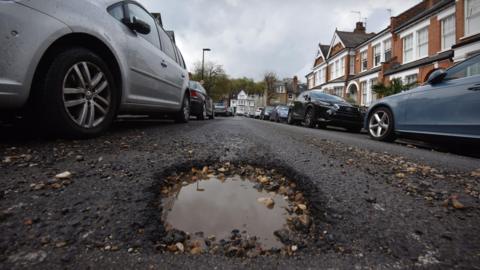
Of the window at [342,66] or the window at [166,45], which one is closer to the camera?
the window at [166,45]

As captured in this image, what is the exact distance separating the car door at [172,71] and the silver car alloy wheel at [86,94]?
5.48ft

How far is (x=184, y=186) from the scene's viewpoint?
1.64 meters

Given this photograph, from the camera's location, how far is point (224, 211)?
134cm

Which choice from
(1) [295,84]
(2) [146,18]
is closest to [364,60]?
(2) [146,18]

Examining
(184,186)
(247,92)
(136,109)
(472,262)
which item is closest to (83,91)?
(136,109)

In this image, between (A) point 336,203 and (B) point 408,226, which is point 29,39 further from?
(B) point 408,226

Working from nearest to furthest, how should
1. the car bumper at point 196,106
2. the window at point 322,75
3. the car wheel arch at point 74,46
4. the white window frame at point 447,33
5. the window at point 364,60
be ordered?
1. the car wheel arch at point 74,46
2. the car bumper at point 196,106
3. the white window frame at point 447,33
4. the window at point 364,60
5. the window at point 322,75

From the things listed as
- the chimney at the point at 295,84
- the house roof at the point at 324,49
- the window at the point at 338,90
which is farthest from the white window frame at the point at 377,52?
the chimney at the point at 295,84

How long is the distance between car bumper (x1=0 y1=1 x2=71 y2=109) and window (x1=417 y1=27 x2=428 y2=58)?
20074mm

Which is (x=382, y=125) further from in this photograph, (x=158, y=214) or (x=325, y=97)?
(x=158, y=214)

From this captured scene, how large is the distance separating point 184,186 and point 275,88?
7278 cm

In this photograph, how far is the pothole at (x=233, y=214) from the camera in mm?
1052

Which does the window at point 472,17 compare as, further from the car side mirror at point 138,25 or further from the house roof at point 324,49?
the house roof at point 324,49

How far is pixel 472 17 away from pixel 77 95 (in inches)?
679
